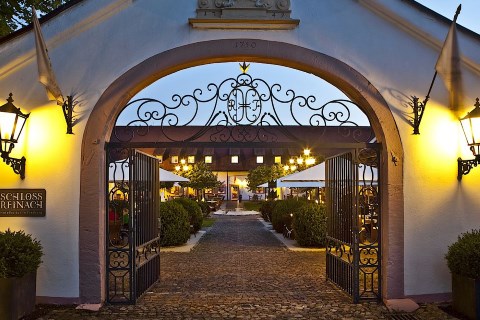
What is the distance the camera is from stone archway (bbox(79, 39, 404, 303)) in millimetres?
7305

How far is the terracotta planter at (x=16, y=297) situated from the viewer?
20.7 feet

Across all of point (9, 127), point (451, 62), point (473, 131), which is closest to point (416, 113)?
point (473, 131)

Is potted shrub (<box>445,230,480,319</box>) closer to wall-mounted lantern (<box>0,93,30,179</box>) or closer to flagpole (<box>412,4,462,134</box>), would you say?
flagpole (<box>412,4,462,134</box>)

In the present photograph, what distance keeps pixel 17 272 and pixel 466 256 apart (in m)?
5.67

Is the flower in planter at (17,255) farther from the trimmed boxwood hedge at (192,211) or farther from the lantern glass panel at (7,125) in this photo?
the trimmed boxwood hedge at (192,211)

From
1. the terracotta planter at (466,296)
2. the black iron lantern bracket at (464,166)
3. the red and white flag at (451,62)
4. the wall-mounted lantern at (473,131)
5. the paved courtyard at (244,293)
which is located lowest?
the paved courtyard at (244,293)

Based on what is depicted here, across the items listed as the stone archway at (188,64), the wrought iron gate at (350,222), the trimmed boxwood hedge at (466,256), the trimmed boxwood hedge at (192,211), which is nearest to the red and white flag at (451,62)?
the stone archway at (188,64)

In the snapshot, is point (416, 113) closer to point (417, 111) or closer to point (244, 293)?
point (417, 111)

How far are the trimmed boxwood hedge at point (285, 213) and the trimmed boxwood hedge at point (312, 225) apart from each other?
2707 millimetres

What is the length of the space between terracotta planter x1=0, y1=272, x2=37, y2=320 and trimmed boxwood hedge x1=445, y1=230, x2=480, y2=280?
5.58 m

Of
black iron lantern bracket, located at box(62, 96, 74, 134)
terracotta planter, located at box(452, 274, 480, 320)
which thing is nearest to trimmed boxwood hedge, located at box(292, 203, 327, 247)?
terracotta planter, located at box(452, 274, 480, 320)

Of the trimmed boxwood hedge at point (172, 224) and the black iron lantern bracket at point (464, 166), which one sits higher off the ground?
the black iron lantern bracket at point (464, 166)

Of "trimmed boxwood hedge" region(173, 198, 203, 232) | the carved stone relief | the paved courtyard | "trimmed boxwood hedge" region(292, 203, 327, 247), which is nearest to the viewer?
the paved courtyard

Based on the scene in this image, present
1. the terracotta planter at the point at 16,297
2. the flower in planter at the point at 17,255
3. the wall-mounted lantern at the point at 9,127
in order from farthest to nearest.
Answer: the wall-mounted lantern at the point at 9,127, the flower in planter at the point at 17,255, the terracotta planter at the point at 16,297
